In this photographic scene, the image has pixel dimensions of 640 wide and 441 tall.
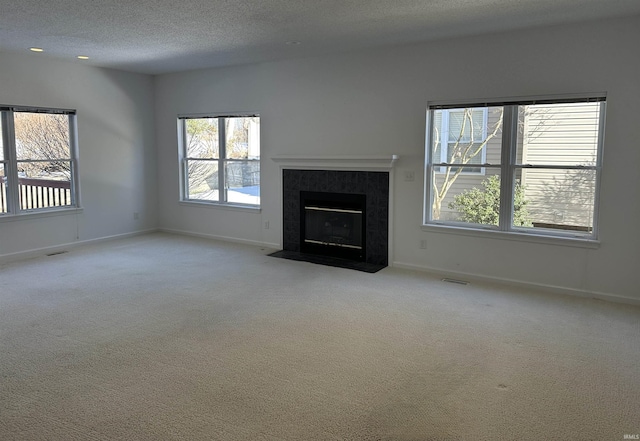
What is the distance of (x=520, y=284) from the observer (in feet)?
15.7

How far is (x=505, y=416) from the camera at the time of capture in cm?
247

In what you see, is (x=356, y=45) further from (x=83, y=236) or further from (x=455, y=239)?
(x=83, y=236)

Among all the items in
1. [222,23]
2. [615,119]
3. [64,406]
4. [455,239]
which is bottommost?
[64,406]

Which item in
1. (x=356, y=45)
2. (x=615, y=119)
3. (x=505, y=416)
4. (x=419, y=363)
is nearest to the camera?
(x=505, y=416)

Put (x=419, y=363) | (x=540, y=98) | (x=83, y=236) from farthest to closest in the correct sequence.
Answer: (x=83, y=236) < (x=540, y=98) < (x=419, y=363)

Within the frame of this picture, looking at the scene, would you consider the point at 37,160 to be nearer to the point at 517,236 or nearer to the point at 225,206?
the point at 225,206

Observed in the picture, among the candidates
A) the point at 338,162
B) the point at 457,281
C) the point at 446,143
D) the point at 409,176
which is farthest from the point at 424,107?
the point at 457,281

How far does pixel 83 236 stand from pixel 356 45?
14.8 feet

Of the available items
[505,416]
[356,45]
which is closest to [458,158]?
[356,45]

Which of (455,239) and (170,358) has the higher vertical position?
(455,239)

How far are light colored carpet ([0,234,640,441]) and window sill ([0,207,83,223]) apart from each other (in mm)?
1095

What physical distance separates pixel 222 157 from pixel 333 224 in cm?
210

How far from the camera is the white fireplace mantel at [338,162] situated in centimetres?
537

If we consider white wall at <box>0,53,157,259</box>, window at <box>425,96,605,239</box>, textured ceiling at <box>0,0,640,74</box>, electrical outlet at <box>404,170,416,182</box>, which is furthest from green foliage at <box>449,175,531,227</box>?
white wall at <box>0,53,157,259</box>
